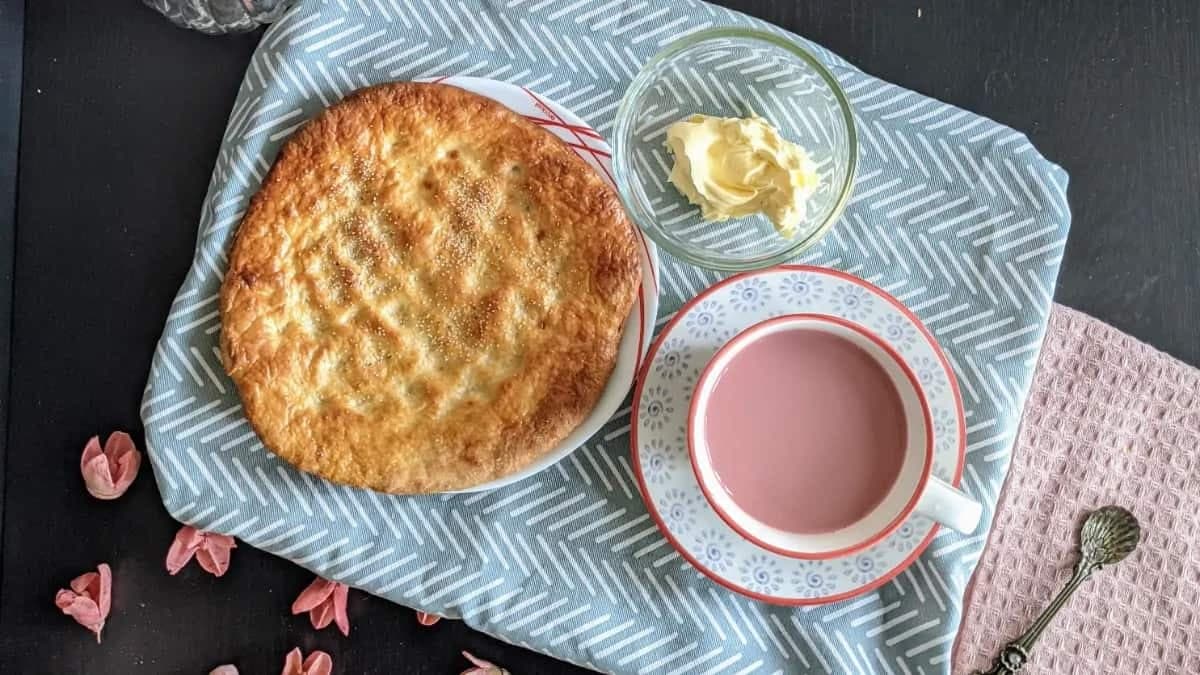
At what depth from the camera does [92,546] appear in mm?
1524

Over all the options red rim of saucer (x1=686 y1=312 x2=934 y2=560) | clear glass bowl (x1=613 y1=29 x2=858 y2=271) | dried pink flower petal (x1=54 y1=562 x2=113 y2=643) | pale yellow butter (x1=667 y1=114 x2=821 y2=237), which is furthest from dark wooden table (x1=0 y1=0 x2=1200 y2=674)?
red rim of saucer (x1=686 y1=312 x2=934 y2=560)

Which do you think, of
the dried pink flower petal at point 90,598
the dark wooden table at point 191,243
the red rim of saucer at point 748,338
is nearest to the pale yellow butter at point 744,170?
the red rim of saucer at point 748,338

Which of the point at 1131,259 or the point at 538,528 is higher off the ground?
the point at 1131,259

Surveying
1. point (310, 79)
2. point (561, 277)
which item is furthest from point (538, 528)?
point (310, 79)

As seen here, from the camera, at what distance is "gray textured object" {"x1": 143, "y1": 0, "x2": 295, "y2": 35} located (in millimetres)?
1484

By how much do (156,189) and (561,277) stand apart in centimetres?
59

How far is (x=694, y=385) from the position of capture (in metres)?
1.34

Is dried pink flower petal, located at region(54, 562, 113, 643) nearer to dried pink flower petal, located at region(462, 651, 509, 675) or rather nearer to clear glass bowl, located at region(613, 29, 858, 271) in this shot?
dried pink flower petal, located at region(462, 651, 509, 675)

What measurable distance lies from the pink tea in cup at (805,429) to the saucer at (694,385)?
68 millimetres

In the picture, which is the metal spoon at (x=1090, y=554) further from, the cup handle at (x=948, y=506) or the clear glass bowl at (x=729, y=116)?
the clear glass bowl at (x=729, y=116)

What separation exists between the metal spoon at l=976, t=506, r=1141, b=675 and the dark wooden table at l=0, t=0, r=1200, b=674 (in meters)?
0.24

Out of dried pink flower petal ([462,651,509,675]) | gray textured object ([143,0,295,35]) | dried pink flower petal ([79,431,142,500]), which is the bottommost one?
dried pink flower petal ([462,651,509,675])

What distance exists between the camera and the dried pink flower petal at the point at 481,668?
147 centimetres

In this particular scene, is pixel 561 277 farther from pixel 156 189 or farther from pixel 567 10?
pixel 156 189
